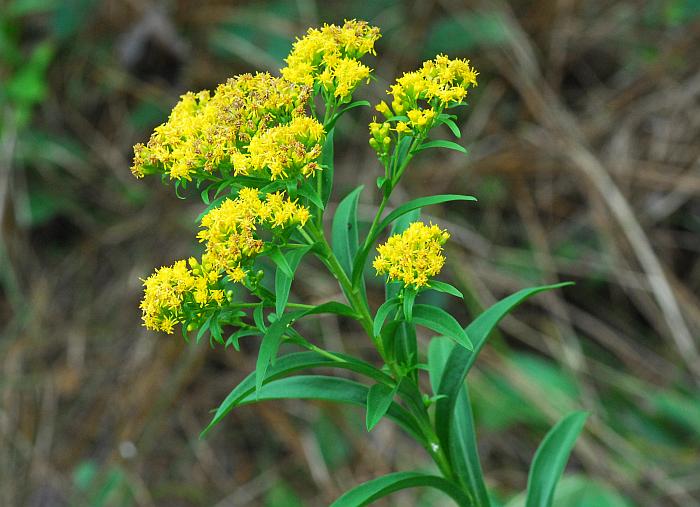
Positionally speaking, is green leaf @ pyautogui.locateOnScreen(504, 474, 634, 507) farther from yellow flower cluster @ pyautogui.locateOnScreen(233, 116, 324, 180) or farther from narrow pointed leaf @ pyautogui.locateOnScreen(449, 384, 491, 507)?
yellow flower cluster @ pyautogui.locateOnScreen(233, 116, 324, 180)

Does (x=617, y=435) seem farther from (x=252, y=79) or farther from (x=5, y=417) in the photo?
(x=5, y=417)

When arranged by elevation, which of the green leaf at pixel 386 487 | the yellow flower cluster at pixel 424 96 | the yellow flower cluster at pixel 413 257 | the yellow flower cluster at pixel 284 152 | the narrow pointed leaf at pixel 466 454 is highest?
the yellow flower cluster at pixel 424 96

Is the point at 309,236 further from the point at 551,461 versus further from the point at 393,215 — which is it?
the point at 551,461

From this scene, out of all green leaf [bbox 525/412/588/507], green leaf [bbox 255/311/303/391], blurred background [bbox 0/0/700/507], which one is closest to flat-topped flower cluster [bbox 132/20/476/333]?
green leaf [bbox 255/311/303/391]

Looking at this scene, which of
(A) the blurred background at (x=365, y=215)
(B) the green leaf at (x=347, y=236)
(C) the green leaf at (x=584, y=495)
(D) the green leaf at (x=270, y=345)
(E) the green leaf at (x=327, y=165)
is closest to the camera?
(D) the green leaf at (x=270, y=345)

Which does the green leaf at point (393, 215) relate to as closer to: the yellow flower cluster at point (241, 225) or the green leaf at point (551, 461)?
the yellow flower cluster at point (241, 225)

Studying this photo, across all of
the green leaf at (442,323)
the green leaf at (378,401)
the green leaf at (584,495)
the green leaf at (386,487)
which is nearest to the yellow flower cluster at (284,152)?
the green leaf at (442,323)
